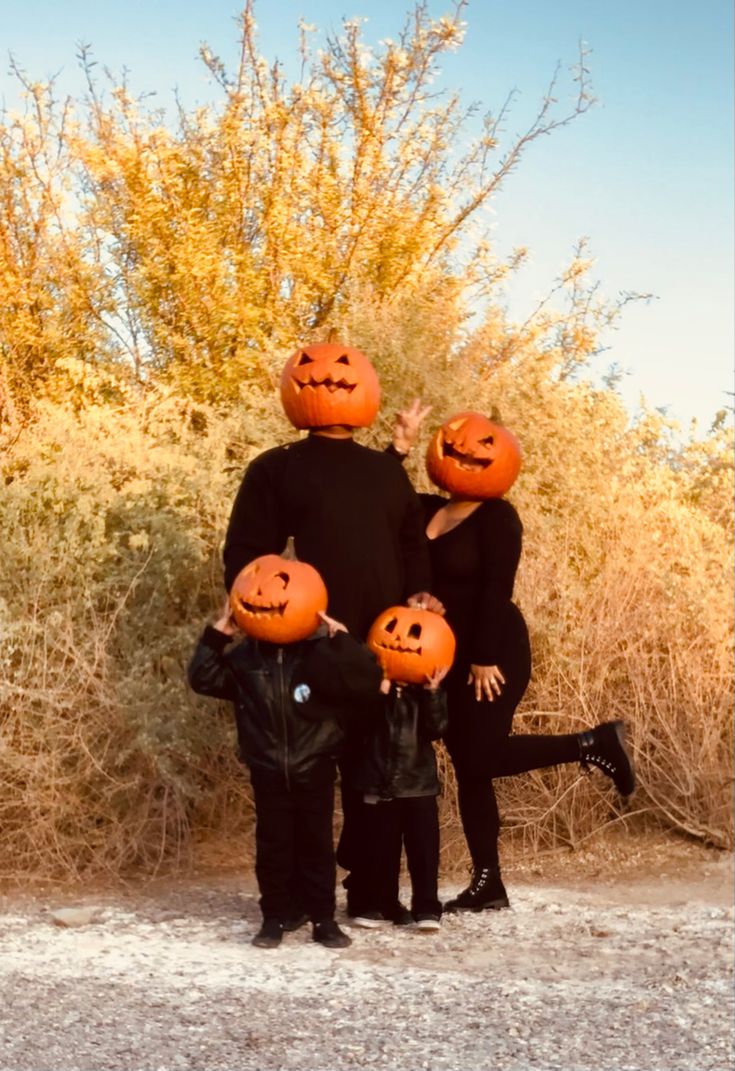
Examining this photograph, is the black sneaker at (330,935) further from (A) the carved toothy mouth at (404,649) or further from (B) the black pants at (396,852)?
(A) the carved toothy mouth at (404,649)

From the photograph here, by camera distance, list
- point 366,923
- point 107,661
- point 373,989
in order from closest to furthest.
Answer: point 373,989 < point 366,923 < point 107,661

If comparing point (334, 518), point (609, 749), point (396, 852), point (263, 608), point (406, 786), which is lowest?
point (396, 852)

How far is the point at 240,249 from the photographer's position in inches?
484

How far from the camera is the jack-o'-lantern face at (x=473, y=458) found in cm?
634

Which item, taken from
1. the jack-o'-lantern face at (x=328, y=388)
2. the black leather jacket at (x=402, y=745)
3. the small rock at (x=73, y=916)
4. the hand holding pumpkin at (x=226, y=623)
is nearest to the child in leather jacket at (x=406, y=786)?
the black leather jacket at (x=402, y=745)

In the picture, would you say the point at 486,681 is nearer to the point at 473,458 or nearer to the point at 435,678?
the point at 435,678

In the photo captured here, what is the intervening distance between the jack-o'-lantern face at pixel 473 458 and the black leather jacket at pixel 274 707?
35.8 inches

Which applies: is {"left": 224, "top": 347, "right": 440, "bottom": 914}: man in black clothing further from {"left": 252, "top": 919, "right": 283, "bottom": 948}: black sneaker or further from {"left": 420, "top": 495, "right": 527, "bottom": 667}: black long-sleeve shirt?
{"left": 252, "top": 919, "right": 283, "bottom": 948}: black sneaker

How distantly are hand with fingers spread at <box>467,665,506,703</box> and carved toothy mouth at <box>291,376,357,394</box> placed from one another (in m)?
1.21

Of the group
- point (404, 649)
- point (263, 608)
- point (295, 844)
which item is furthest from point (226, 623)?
point (295, 844)

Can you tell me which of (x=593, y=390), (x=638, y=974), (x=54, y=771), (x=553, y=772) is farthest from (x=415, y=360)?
(x=638, y=974)

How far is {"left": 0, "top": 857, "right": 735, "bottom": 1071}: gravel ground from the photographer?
4777mm

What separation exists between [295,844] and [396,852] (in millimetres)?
457

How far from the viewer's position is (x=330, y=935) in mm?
5980
